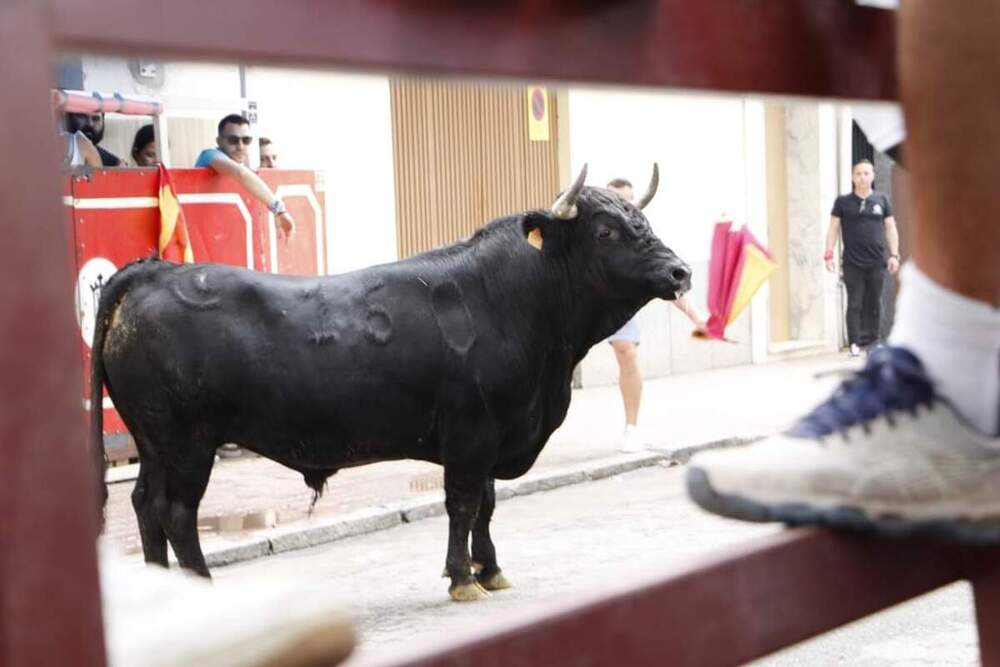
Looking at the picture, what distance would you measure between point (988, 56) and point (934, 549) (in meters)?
0.46

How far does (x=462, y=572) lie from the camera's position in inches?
288

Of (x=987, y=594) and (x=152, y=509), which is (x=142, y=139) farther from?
(x=987, y=594)

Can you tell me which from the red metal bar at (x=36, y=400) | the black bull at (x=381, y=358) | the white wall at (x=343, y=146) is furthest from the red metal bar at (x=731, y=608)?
the white wall at (x=343, y=146)

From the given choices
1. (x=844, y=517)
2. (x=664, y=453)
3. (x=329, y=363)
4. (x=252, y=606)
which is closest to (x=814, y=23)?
(x=844, y=517)

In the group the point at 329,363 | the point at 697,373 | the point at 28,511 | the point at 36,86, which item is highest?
the point at 36,86

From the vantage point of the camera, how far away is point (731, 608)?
53.5 inches

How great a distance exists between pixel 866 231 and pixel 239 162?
7617mm

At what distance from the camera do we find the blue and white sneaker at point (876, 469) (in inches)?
60.9

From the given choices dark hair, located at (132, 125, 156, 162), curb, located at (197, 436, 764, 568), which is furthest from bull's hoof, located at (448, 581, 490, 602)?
dark hair, located at (132, 125, 156, 162)

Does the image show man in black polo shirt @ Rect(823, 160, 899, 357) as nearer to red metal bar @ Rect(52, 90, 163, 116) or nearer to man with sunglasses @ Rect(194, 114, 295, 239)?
man with sunglasses @ Rect(194, 114, 295, 239)

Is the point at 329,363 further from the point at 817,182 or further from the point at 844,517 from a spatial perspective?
the point at 817,182

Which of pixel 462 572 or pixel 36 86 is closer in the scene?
pixel 36 86

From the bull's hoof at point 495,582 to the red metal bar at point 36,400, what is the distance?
673cm

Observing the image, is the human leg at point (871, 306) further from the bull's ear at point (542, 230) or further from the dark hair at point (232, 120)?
the bull's ear at point (542, 230)
